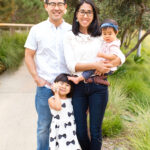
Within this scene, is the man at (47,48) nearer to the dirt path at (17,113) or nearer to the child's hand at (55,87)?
the child's hand at (55,87)

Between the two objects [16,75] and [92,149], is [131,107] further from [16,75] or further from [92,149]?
[16,75]

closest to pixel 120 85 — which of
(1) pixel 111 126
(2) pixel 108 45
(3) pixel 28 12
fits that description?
(1) pixel 111 126

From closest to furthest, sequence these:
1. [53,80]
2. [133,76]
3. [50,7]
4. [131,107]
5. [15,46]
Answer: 1. [50,7]
2. [53,80]
3. [131,107]
4. [133,76]
5. [15,46]

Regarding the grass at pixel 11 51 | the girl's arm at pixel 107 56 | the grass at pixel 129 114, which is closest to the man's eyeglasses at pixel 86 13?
the girl's arm at pixel 107 56

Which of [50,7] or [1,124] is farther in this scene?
[1,124]

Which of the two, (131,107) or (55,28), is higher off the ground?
(55,28)

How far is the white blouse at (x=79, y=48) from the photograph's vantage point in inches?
89.4

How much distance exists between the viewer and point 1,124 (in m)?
4.23

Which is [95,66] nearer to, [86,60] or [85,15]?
[86,60]

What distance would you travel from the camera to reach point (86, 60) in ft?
7.57

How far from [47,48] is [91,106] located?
0.71 meters

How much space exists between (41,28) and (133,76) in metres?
5.10

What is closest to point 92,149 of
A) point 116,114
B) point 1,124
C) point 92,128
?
point 92,128

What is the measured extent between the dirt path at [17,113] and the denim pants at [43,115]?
0.80m
